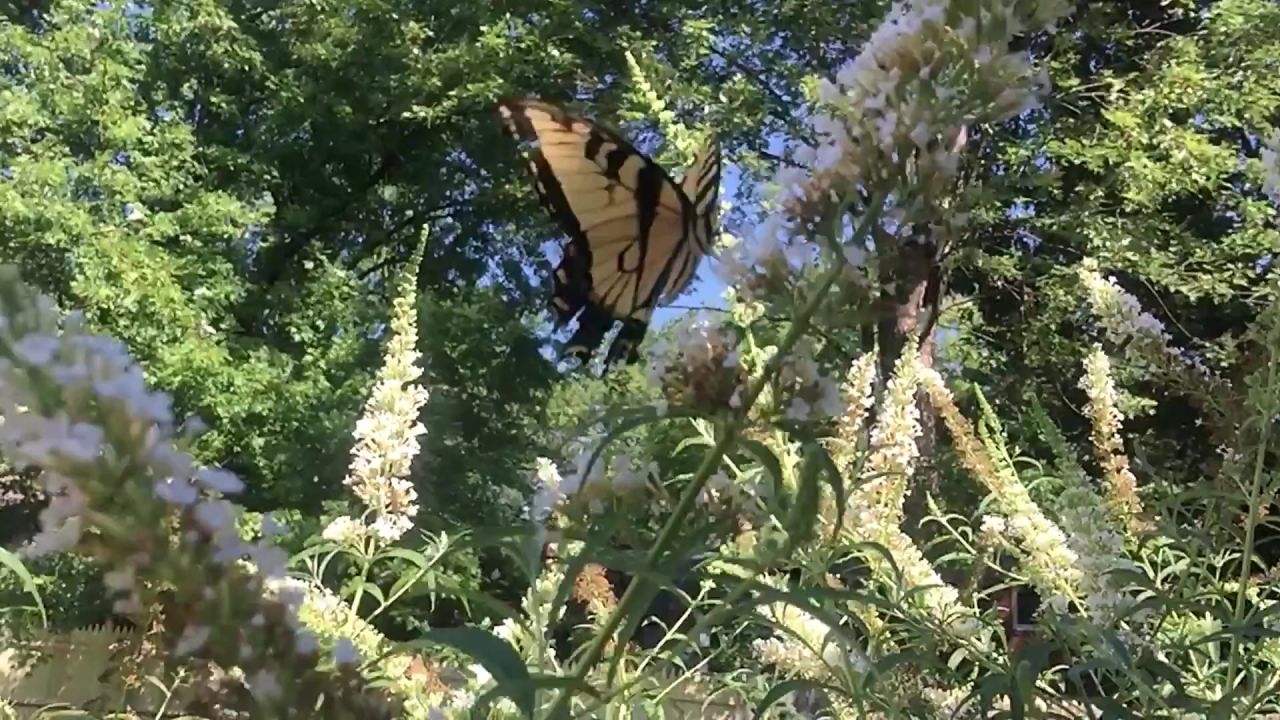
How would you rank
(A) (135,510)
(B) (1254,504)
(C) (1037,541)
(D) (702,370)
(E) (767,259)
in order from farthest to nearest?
(C) (1037,541) < (B) (1254,504) < (E) (767,259) < (D) (702,370) < (A) (135,510)

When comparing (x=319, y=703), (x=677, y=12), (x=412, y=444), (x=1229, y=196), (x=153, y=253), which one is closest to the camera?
(x=319, y=703)

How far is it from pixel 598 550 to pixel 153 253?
26.4 feet

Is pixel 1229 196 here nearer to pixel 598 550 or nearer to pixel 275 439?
pixel 275 439

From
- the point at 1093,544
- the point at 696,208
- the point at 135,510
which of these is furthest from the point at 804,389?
the point at 696,208

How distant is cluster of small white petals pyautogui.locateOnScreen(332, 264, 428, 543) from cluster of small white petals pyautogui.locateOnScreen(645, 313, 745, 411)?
99 cm

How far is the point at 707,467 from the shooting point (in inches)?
35.4

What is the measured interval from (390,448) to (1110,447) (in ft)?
3.78

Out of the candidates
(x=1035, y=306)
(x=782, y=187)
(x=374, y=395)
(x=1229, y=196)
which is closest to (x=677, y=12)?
(x=1035, y=306)

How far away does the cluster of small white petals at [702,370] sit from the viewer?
991mm

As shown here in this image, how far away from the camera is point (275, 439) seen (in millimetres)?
8477

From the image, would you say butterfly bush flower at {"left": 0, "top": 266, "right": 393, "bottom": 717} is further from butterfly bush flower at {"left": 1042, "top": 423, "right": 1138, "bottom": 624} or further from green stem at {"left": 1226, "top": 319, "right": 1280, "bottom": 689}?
butterfly bush flower at {"left": 1042, "top": 423, "right": 1138, "bottom": 624}

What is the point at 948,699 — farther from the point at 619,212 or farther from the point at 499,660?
the point at 499,660

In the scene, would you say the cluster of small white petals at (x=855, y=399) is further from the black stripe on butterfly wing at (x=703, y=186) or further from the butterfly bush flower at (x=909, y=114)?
the butterfly bush flower at (x=909, y=114)

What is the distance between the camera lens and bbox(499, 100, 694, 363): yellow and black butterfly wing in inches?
91.5
